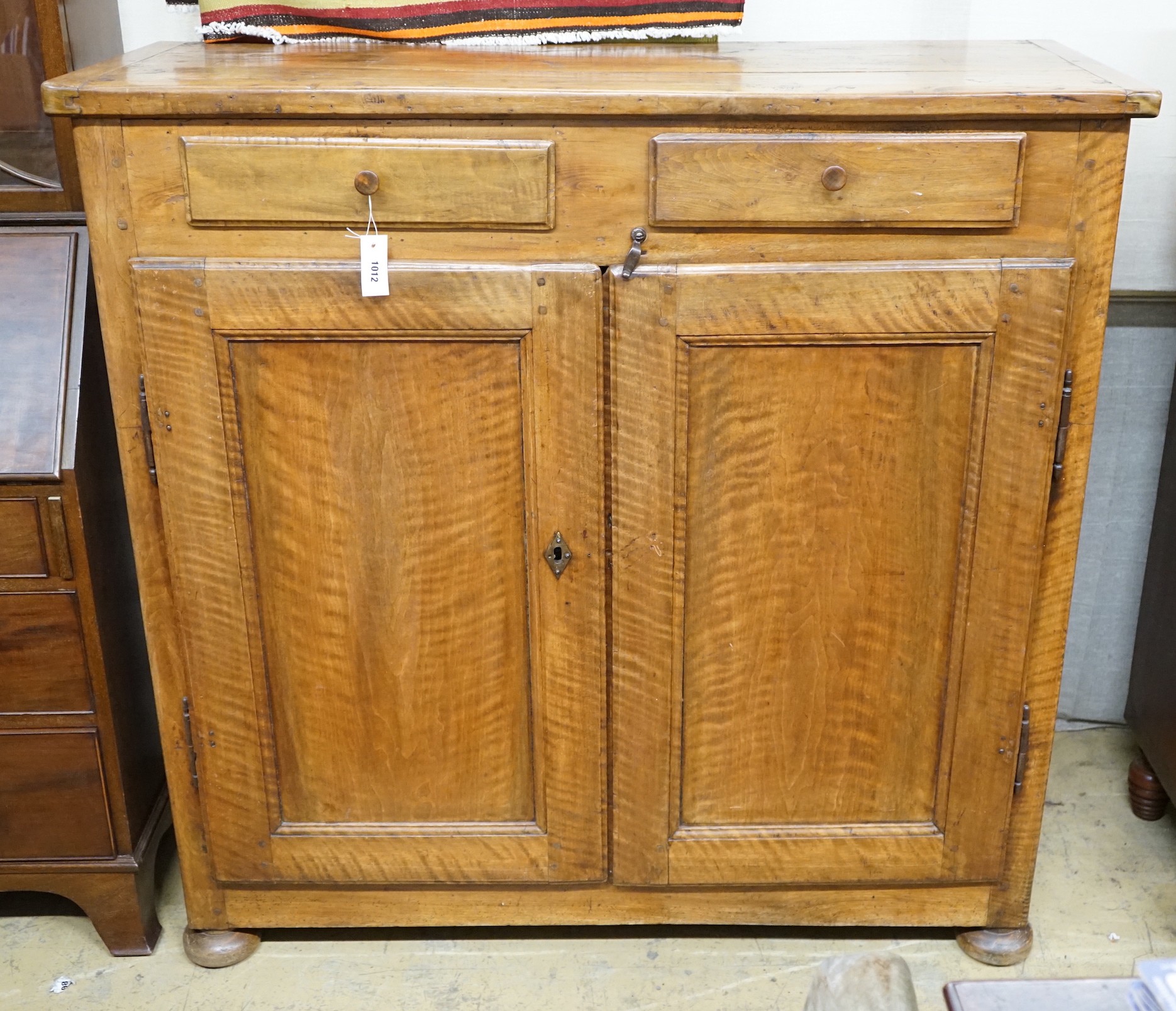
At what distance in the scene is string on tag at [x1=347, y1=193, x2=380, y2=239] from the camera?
1449 mm

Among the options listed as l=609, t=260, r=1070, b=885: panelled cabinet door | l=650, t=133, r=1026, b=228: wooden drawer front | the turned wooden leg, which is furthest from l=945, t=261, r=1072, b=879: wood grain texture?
the turned wooden leg

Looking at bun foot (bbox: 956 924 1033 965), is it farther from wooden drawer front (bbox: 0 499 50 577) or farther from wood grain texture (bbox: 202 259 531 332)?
wooden drawer front (bbox: 0 499 50 577)

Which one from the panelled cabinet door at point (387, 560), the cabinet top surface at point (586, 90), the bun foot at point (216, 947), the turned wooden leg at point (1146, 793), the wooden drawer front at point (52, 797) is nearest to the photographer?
the cabinet top surface at point (586, 90)

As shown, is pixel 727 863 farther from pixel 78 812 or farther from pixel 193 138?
pixel 193 138

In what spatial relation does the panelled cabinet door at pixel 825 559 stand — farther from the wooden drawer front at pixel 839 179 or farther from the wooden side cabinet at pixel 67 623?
the wooden side cabinet at pixel 67 623

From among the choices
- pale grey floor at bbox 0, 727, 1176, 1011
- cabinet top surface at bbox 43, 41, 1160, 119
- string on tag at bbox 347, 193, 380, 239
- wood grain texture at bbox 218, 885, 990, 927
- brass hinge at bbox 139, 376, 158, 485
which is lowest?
pale grey floor at bbox 0, 727, 1176, 1011

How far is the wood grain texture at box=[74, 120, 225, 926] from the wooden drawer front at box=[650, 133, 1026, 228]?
636 mm

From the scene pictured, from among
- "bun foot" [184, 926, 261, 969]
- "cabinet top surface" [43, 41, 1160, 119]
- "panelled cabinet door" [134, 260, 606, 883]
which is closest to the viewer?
"cabinet top surface" [43, 41, 1160, 119]

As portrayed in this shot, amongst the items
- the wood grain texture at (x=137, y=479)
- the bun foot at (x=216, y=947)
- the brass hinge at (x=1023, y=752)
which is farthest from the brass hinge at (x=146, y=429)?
the brass hinge at (x=1023, y=752)

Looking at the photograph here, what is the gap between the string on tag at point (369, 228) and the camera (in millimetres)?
1449

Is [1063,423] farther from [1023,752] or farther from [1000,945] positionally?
[1000,945]

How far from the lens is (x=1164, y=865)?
80.6 inches

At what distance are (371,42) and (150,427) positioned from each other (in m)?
0.68

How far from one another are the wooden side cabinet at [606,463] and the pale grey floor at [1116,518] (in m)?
0.64
